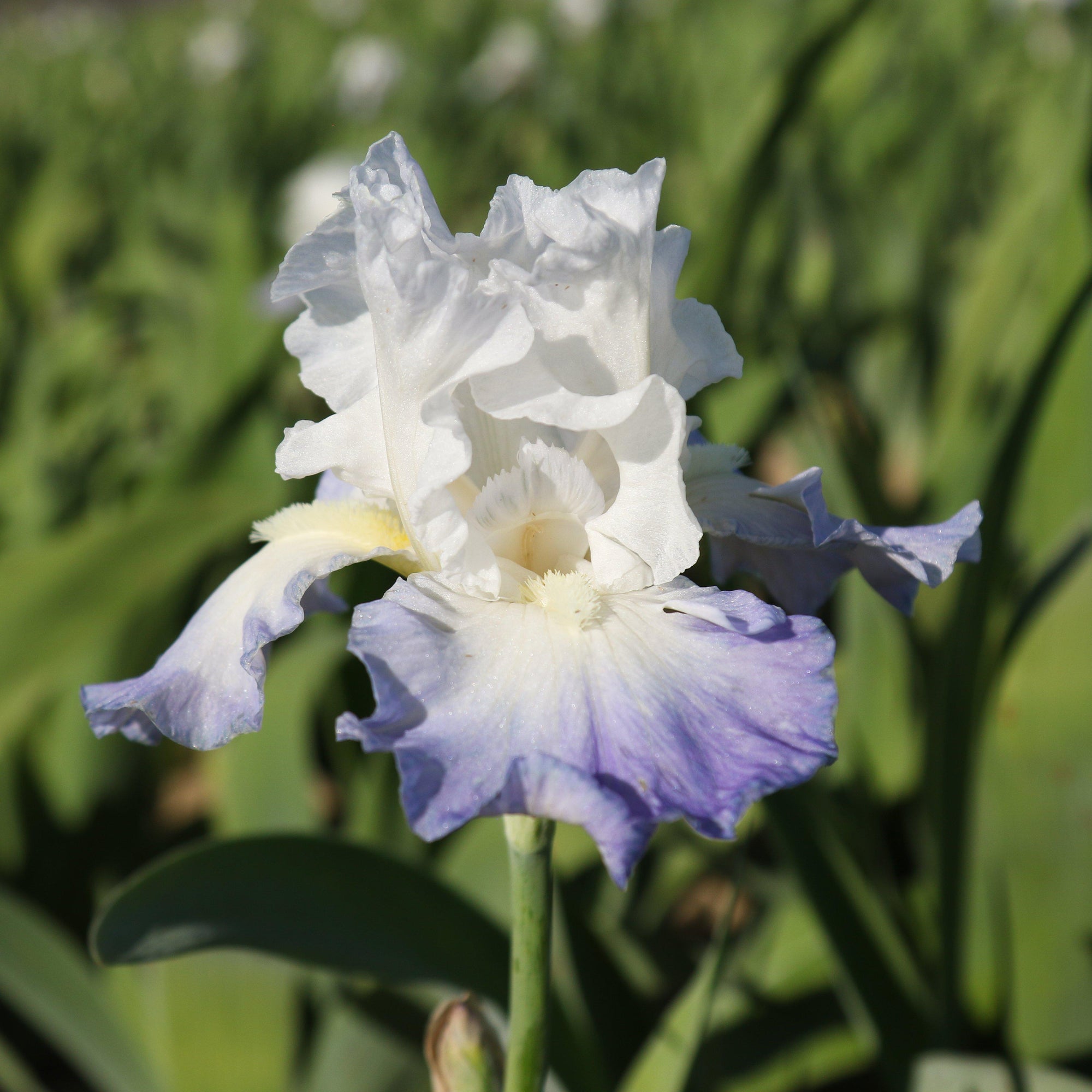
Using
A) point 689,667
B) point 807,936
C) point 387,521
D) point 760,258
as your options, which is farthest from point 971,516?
point 760,258

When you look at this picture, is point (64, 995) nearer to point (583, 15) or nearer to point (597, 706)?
point (597, 706)

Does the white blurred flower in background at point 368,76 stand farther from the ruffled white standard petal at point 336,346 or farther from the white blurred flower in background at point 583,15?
the ruffled white standard petal at point 336,346

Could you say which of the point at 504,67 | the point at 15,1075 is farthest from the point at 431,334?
the point at 504,67

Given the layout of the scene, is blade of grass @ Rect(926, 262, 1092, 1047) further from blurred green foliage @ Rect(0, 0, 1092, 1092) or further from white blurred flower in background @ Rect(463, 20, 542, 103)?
white blurred flower in background @ Rect(463, 20, 542, 103)

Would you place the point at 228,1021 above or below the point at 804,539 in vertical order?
below

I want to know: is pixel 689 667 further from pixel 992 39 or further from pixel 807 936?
pixel 992 39

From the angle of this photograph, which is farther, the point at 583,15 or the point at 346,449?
the point at 583,15

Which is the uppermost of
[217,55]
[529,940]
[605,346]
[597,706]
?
[217,55]
